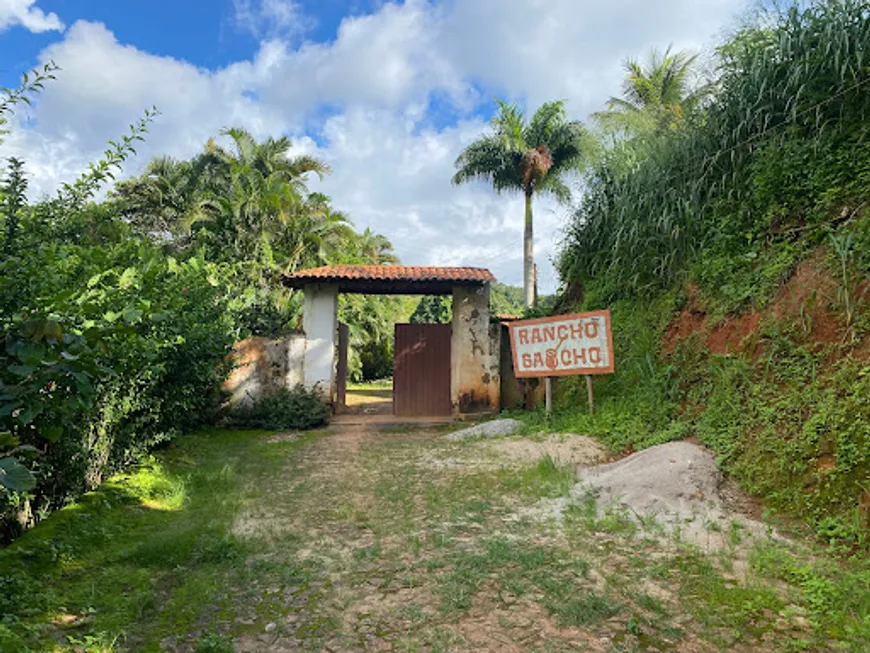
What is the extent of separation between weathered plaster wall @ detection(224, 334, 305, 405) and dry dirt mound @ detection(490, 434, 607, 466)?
4.92 meters

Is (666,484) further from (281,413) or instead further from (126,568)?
(281,413)

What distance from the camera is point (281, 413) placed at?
10539mm

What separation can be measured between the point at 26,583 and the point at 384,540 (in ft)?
7.19

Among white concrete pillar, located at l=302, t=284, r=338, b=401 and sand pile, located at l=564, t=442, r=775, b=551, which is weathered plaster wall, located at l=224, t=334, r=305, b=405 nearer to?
white concrete pillar, located at l=302, t=284, r=338, b=401

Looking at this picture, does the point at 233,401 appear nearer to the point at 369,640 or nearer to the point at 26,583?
the point at 26,583

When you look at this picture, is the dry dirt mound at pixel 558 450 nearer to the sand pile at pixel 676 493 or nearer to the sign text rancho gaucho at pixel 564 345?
the sand pile at pixel 676 493

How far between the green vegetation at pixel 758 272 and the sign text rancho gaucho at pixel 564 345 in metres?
0.52

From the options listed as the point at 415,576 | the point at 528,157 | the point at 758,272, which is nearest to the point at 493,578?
the point at 415,576

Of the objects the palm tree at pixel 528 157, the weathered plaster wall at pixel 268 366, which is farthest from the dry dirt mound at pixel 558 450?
the palm tree at pixel 528 157

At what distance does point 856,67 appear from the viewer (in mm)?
6070

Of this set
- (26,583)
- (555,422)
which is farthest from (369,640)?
(555,422)

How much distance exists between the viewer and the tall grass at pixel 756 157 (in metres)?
6.09

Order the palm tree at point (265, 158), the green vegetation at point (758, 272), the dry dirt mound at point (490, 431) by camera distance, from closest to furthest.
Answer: the green vegetation at point (758, 272) < the dry dirt mound at point (490, 431) < the palm tree at point (265, 158)

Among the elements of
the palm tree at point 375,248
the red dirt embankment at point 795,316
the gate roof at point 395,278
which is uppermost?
the palm tree at point 375,248
